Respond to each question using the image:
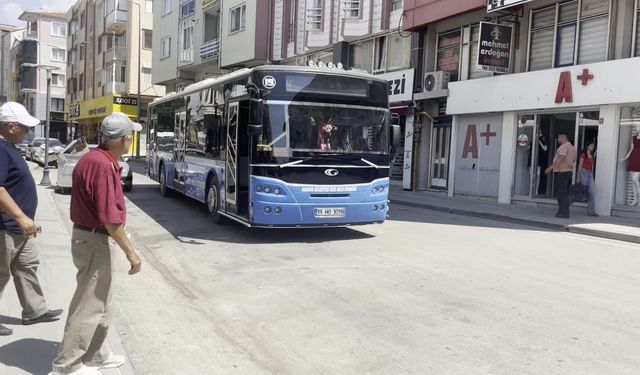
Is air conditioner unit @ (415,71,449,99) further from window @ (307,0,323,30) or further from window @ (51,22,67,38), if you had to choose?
window @ (51,22,67,38)

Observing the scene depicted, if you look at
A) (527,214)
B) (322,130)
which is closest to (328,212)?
(322,130)

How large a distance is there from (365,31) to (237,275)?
18.5m

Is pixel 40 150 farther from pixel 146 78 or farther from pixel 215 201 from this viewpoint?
pixel 215 201

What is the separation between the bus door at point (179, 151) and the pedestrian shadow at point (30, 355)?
10.3m

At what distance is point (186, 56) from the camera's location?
3809 centimetres

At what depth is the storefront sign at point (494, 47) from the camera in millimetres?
17641

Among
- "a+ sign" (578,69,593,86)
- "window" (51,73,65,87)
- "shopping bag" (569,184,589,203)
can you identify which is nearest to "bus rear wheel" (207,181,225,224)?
"shopping bag" (569,184,589,203)

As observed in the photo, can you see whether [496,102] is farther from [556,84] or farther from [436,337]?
[436,337]

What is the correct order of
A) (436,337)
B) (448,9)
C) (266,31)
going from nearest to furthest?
(436,337), (448,9), (266,31)

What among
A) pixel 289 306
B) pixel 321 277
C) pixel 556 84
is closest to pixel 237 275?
pixel 321 277

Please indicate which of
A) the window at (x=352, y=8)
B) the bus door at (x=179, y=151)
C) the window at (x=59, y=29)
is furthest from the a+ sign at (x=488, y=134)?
the window at (x=59, y=29)

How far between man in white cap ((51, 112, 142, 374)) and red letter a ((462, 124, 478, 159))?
17095 millimetres

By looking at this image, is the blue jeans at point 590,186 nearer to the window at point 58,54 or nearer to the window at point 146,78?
the window at point 146,78

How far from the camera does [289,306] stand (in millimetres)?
6070
